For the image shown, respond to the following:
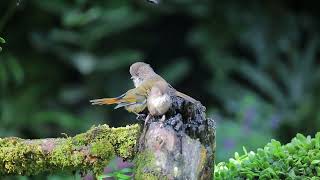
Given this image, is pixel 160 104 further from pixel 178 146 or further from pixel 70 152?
pixel 70 152

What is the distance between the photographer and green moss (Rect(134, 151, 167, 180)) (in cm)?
324

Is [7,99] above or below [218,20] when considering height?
below

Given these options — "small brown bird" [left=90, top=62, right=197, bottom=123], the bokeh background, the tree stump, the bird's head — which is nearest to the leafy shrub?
the tree stump

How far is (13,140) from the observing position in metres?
3.56

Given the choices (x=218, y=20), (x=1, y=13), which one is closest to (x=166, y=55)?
(x=218, y=20)

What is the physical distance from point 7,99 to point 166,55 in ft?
6.78

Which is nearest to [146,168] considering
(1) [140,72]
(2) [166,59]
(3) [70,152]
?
(3) [70,152]

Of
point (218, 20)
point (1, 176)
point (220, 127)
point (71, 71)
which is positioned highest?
point (218, 20)

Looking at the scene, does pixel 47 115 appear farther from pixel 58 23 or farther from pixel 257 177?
pixel 257 177

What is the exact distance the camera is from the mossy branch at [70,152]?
3.46m

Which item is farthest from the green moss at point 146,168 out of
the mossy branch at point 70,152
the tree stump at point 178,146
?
the mossy branch at point 70,152

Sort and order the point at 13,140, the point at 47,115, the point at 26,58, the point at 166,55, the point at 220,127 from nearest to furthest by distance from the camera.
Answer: the point at 13,140, the point at 220,127, the point at 47,115, the point at 26,58, the point at 166,55

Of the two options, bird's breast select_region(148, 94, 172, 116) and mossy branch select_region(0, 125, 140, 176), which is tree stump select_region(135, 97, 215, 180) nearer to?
bird's breast select_region(148, 94, 172, 116)

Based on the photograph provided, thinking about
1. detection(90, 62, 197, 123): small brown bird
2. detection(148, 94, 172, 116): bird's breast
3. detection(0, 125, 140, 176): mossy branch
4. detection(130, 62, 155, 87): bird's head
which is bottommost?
detection(0, 125, 140, 176): mossy branch
